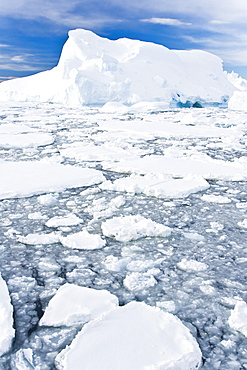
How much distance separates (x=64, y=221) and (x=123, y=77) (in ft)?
84.4

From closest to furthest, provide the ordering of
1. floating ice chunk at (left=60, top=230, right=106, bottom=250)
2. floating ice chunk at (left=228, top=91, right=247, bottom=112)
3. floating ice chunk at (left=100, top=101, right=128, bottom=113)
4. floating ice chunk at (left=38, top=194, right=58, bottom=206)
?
floating ice chunk at (left=60, top=230, right=106, bottom=250) → floating ice chunk at (left=38, top=194, right=58, bottom=206) → floating ice chunk at (left=100, top=101, right=128, bottom=113) → floating ice chunk at (left=228, top=91, right=247, bottom=112)

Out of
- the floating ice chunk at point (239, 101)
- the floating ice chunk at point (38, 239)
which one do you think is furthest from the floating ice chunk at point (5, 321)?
the floating ice chunk at point (239, 101)

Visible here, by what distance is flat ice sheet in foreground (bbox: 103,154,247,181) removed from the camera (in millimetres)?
4336

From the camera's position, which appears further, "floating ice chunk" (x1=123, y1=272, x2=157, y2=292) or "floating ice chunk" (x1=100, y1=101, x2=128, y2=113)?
"floating ice chunk" (x1=100, y1=101, x2=128, y2=113)

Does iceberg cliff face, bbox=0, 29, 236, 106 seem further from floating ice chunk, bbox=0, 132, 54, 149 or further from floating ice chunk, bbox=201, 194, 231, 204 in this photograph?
floating ice chunk, bbox=201, 194, 231, 204

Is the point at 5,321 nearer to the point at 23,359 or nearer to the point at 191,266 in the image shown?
the point at 23,359

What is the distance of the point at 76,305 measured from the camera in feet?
5.52

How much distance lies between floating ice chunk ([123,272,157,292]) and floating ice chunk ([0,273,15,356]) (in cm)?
63

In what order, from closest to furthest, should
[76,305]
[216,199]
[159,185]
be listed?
[76,305] → [216,199] → [159,185]

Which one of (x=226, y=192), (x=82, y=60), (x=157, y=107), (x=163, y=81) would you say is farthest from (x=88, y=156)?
(x=82, y=60)

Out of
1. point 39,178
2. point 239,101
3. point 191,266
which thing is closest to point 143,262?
point 191,266

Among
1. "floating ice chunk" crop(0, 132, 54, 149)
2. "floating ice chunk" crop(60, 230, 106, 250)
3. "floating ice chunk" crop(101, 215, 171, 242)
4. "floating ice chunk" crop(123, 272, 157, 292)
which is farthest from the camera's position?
"floating ice chunk" crop(0, 132, 54, 149)

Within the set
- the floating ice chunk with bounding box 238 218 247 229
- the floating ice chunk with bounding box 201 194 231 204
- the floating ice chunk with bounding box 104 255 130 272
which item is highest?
the floating ice chunk with bounding box 104 255 130 272

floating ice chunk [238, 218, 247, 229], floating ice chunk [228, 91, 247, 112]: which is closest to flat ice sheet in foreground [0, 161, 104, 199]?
floating ice chunk [238, 218, 247, 229]
